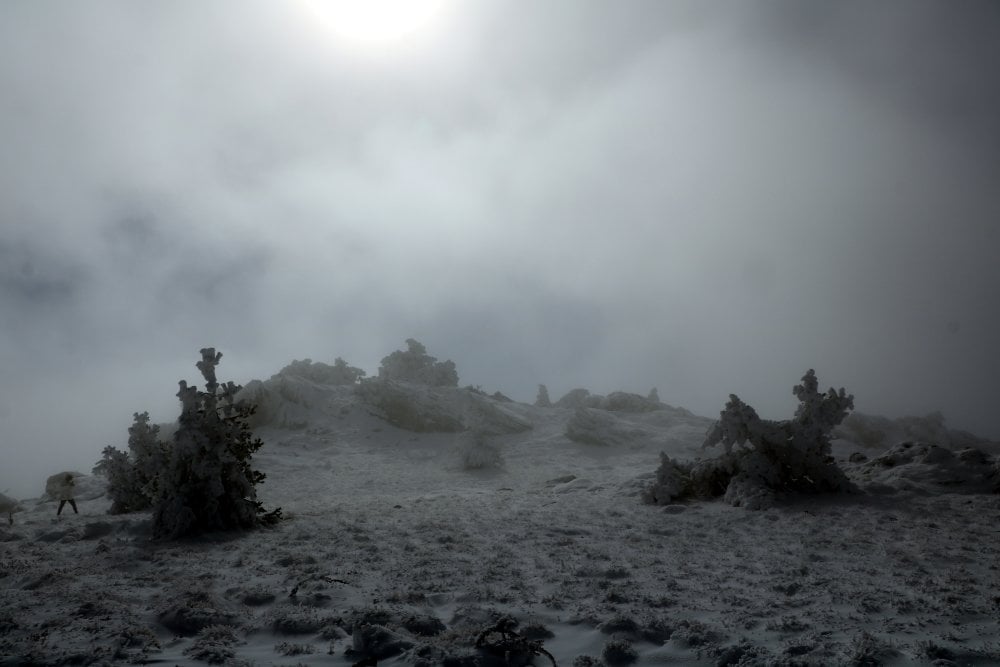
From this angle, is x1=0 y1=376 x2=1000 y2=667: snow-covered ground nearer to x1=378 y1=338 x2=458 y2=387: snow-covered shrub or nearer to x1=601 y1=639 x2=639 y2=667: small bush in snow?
x1=601 y1=639 x2=639 y2=667: small bush in snow

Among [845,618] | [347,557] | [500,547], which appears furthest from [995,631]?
[347,557]

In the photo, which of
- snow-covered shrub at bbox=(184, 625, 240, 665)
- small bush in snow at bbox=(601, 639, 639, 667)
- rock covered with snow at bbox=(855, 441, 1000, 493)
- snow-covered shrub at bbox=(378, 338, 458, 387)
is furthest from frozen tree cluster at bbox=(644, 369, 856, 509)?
snow-covered shrub at bbox=(378, 338, 458, 387)

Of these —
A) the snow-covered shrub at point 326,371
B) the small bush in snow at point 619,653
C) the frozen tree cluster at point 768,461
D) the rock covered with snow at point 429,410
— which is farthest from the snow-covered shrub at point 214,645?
the snow-covered shrub at point 326,371

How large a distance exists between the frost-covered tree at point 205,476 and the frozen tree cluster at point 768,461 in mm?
12452

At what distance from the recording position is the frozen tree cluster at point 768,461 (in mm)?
17969

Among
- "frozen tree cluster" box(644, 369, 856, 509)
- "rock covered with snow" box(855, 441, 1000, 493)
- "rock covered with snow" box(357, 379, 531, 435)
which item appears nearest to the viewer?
"rock covered with snow" box(855, 441, 1000, 493)

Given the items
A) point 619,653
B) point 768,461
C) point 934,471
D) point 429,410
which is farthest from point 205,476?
point 429,410

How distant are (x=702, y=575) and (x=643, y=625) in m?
3.26

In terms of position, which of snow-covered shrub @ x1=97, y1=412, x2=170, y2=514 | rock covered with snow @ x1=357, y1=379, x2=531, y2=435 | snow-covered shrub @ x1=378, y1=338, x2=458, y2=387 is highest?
snow-covered shrub @ x1=378, y1=338, x2=458, y2=387

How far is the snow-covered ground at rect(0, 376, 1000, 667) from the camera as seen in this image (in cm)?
691

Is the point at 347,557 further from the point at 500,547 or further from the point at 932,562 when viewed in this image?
the point at 932,562

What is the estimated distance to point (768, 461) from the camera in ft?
60.3

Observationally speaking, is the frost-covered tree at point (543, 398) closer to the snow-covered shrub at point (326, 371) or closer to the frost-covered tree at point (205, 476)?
the snow-covered shrub at point (326, 371)

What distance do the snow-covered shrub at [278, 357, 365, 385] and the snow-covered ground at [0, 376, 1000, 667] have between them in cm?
3348
